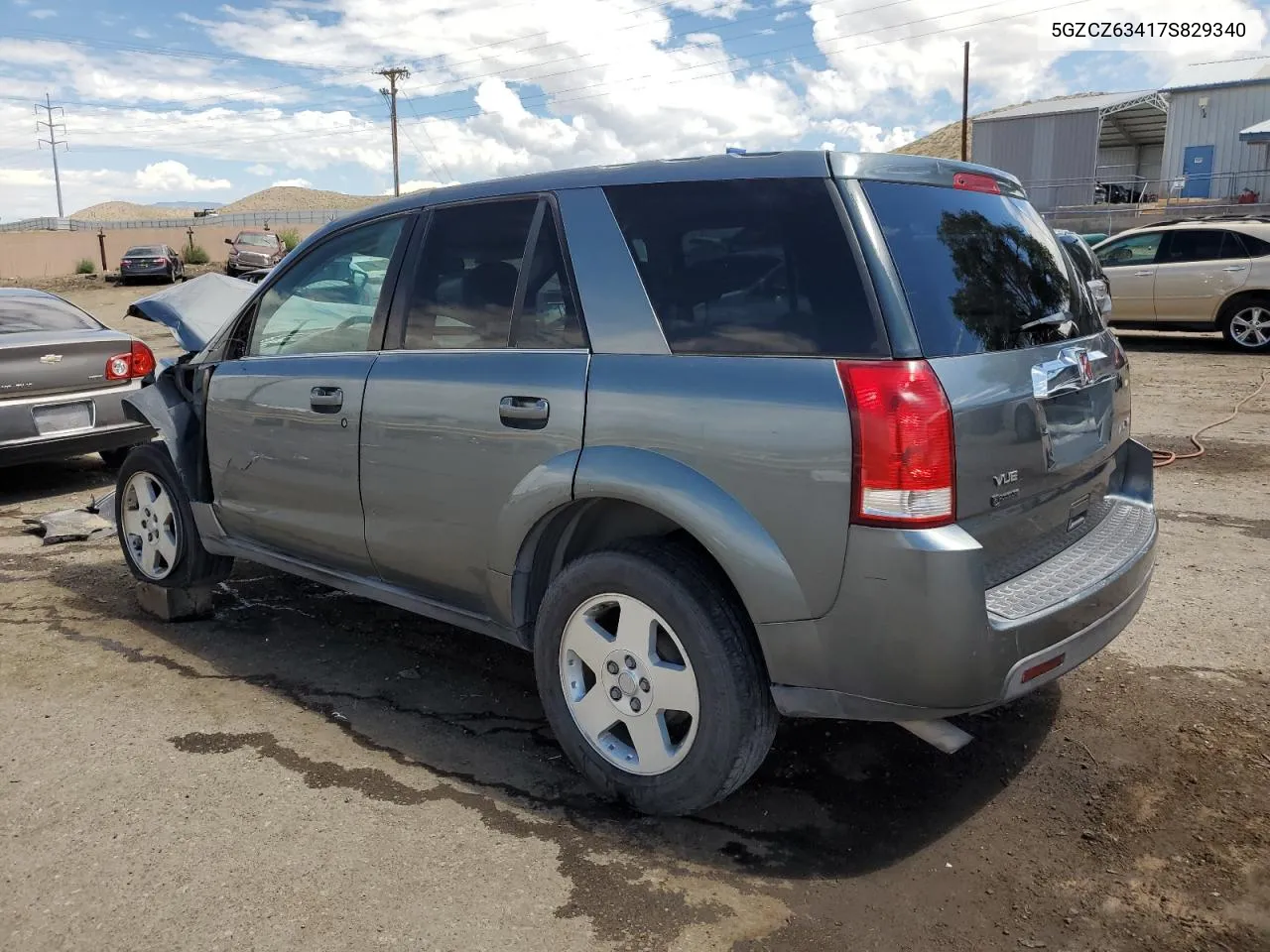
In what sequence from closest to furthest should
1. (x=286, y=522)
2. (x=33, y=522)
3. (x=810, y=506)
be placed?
(x=810, y=506) < (x=286, y=522) < (x=33, y=522)

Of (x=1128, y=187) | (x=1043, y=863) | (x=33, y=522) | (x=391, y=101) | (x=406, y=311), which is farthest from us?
(x=391, y=101)

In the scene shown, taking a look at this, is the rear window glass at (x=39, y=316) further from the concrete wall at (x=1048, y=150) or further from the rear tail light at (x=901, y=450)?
the concrete wall at (x=1048, y=150)

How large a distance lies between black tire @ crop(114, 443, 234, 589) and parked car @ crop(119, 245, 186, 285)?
35510 millimetres

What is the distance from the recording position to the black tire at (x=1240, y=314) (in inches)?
524

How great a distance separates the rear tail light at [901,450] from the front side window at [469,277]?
134 centimetres

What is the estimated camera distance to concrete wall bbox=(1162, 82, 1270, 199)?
37312mm

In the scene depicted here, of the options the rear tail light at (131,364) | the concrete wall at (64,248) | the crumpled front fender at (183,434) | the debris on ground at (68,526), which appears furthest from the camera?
the concrete wall at (64,248)

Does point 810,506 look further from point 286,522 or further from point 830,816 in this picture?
point 286,522

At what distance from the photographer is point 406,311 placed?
3.79 meters

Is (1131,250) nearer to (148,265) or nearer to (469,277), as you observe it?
(469,277)

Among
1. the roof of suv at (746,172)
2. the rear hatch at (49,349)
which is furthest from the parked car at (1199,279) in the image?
the rear hatch at (49,349)

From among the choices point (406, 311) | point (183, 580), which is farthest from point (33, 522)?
point (406, 311)

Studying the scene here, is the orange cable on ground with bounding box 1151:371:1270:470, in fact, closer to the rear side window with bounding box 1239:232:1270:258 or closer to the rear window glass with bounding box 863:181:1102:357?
the rear side window with bounding box 1239:232:1270:258

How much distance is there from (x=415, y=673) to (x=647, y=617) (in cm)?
165
